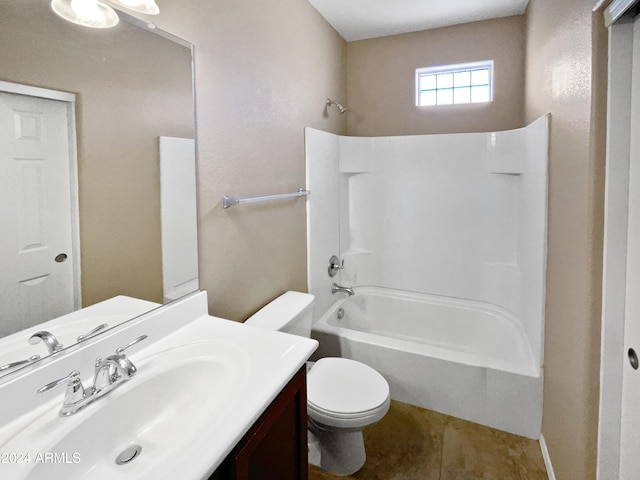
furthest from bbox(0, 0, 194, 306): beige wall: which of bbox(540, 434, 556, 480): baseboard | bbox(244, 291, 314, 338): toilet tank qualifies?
bbox(540, 434, 556, 480): baseboard

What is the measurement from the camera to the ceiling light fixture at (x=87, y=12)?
3.33 feet

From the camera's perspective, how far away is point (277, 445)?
3.55 feet

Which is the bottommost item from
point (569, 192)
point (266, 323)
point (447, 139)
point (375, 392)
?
point (375, 392)

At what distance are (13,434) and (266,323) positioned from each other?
1.08 meters

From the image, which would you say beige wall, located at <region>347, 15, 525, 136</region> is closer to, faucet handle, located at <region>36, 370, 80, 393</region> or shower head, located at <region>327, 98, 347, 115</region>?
shower head, located at <region>327, 98, 347, 115</region>

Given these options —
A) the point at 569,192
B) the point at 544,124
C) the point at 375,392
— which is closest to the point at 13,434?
the point at 375,392

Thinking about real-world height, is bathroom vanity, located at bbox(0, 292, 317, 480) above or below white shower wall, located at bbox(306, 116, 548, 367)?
below

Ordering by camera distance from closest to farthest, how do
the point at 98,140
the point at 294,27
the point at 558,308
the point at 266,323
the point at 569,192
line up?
the point at 98,140, the point at 569,192, the point at 558,308, the point at 266,323, the point at 294,27

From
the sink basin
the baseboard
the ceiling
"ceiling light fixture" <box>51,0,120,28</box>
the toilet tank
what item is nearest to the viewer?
the sink basin

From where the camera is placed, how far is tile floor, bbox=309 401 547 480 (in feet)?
5.82

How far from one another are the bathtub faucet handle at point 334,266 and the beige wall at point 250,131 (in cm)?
43

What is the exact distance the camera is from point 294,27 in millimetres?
2256

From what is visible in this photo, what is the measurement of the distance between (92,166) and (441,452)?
2037 millimetres

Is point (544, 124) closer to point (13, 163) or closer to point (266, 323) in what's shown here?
point (266, 323)
